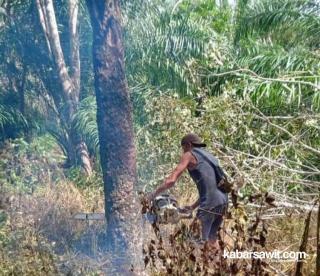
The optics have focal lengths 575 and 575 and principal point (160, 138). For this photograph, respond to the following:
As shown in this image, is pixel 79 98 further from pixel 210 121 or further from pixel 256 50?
pixel 210 121

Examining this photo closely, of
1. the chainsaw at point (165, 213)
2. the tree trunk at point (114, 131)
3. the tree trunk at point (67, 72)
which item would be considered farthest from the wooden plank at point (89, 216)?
the tree trunk at point (67, 72)

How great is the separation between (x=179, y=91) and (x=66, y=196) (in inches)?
121

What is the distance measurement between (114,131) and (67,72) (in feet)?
23.0

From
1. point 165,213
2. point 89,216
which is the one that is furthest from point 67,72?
point 165,213

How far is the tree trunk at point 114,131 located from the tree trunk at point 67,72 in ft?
18.8

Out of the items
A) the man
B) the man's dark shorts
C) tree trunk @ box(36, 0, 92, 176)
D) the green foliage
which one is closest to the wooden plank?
the green foliage

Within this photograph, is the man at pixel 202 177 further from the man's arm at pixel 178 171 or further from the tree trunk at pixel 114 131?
the tree trunk at pixel 114 131

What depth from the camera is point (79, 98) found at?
12562 millimetres

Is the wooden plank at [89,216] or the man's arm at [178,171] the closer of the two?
the man's arm at [178,171]

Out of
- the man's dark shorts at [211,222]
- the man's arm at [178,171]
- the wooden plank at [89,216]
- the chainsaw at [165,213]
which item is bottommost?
the wooden plank at [89,216]

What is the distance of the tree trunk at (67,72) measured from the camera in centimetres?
1204

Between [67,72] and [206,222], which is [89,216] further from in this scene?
[67,72]

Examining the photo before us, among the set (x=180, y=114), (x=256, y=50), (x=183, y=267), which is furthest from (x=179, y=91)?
(x=183, y=267)

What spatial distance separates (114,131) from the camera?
594cm
